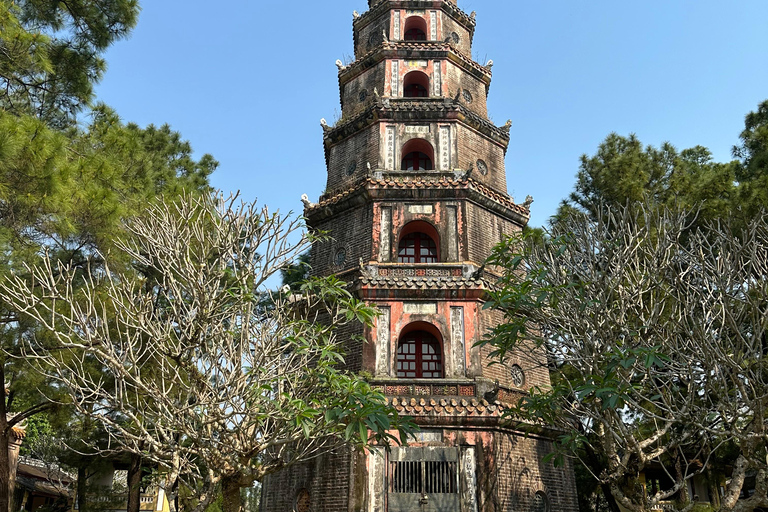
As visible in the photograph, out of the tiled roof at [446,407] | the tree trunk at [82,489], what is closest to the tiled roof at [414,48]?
the tiled roof at [446,407]

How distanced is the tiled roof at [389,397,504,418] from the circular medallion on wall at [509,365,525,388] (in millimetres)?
1327

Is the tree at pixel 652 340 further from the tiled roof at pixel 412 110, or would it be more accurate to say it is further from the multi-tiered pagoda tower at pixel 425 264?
the tiled roof at pixel 412 110

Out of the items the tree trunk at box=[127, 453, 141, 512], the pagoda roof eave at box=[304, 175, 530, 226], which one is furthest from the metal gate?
the tree trunk at box=[127, 453, 141, 512]

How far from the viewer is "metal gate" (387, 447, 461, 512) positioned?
11883mm

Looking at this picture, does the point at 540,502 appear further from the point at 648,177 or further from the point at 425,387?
the point at 648,177

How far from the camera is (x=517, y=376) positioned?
1395cm

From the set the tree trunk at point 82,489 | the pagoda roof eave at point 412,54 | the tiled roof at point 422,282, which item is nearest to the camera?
the tiled roof at point 422,282

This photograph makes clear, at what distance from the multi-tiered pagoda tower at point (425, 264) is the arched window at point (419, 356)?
1.1 inches

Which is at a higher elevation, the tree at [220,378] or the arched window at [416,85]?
the arched window at [416,85]

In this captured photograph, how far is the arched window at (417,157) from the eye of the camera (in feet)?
55.0

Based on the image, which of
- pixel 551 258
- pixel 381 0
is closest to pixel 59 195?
pixel 551 258

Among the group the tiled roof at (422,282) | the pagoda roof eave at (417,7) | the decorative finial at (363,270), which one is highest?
the pagoda roof eave at (417,7)

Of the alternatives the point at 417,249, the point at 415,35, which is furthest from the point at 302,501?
the point at 415,35

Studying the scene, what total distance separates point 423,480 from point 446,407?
5.03 ft
